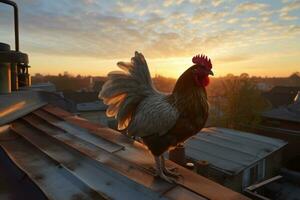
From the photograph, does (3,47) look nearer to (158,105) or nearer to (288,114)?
(158,105)

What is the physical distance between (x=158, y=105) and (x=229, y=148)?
9645 millimetres

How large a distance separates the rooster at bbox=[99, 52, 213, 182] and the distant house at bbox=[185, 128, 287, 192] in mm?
6373

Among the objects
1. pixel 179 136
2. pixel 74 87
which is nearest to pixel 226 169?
pixel 179 136

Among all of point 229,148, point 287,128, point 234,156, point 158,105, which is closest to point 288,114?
point 287,128

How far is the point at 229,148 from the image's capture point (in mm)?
11453

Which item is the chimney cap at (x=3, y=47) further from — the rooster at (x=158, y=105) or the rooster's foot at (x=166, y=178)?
the rooster's foot at (x=166, y=178)

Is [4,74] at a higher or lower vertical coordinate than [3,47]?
lower

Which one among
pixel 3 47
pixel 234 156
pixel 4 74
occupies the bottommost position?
pixel 234 156

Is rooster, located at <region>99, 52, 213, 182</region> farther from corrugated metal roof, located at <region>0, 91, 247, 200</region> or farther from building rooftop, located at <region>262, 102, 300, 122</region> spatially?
building rooftop, located at <region>262, 102, 300, 122</region>

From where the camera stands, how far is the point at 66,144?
10.7 ft

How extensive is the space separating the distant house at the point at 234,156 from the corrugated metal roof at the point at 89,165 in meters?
6.08

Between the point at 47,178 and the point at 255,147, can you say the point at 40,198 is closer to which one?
the point at 47,178

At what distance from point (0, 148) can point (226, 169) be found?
8116mm

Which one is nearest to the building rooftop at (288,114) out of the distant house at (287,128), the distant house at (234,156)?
the distant house at (287,128)
